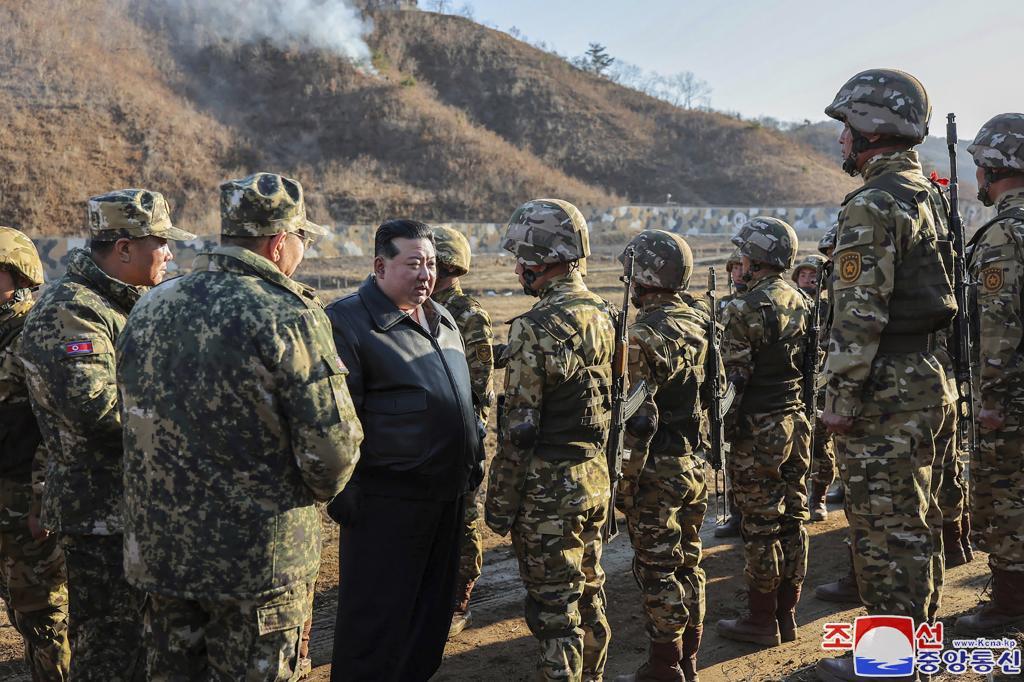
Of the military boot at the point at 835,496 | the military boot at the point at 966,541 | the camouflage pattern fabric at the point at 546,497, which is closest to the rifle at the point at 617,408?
the camouflage pattern fabric at the point at 546,497

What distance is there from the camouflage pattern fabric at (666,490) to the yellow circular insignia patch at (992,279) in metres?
1.94

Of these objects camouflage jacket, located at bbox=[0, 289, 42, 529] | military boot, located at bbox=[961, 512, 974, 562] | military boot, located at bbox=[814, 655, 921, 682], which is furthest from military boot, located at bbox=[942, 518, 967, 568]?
camouflage jacket, located at bbox=[0, 289, 42, 529]

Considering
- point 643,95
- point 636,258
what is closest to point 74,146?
point 636,258

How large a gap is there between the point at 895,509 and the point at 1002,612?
64.4 inches

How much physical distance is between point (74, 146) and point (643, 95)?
40.9 metres

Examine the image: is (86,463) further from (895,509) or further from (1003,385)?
(1003,385)

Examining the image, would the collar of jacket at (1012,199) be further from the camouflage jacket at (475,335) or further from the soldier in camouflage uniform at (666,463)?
the camouflage jacket at (475,335)

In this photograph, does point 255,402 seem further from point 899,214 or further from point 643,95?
point 643,95

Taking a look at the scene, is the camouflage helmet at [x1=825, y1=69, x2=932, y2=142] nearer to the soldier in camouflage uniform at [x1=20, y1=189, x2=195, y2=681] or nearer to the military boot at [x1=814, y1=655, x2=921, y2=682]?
the military boot at [x1=814, y1=655, x2=921, y2=682]

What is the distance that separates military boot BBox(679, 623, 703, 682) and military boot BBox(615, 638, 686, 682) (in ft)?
0.31

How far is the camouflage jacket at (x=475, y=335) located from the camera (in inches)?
209

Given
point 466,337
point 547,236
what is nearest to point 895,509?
point 547,236

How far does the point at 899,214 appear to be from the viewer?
13.4ft

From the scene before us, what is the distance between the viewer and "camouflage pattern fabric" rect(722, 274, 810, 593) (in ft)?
→ 16.7
